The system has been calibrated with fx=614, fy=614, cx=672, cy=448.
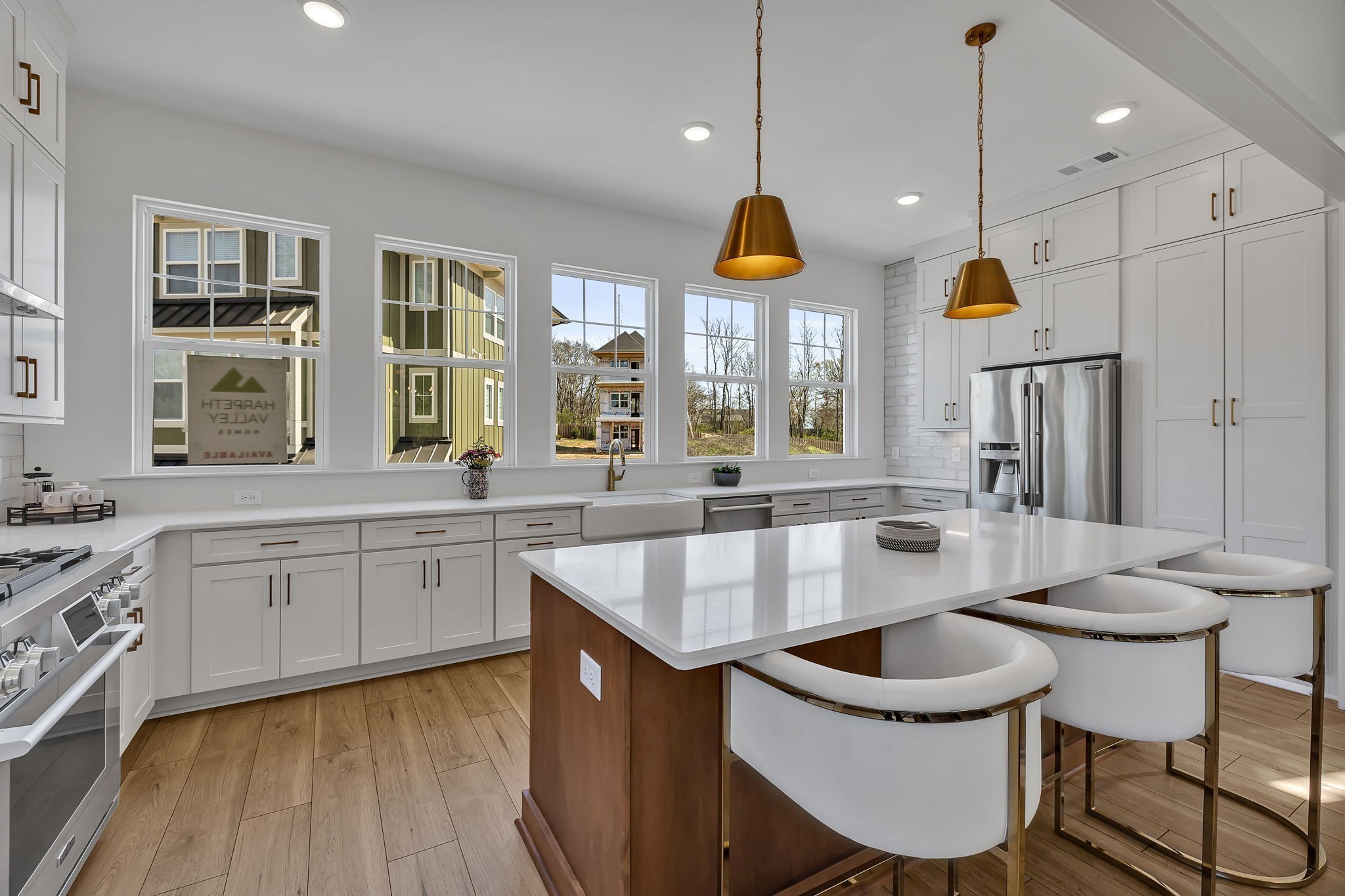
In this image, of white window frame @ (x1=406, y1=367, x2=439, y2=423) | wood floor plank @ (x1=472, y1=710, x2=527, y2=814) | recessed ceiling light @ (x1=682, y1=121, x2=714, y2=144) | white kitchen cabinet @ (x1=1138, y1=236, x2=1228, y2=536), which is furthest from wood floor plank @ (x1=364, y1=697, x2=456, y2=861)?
white kitchen cabinet @ (x1=1138, y1=236, x2=1228, y2=536)

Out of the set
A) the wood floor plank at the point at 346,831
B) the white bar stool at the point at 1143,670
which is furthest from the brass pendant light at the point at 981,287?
the wood floor plank at the point at 346,831

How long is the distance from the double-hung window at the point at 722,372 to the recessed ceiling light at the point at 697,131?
1.49 m

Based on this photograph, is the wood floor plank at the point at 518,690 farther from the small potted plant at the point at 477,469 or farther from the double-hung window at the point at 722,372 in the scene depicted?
the double-hung window at the point at 722,372

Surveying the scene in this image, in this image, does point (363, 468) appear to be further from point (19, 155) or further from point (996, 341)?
point (996, 341)

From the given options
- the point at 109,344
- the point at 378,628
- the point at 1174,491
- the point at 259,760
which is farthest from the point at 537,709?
the point at 1174,491

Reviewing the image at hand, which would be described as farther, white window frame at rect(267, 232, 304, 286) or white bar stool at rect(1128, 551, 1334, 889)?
white window frame at rect(267, 232, 304, 286)

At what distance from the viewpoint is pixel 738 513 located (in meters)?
4.21

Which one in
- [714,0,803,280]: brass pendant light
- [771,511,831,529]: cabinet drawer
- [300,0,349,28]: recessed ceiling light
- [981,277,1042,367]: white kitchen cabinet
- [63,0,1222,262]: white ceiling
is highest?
[63,0,1222,262]: white ceiling

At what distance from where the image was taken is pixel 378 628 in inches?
121

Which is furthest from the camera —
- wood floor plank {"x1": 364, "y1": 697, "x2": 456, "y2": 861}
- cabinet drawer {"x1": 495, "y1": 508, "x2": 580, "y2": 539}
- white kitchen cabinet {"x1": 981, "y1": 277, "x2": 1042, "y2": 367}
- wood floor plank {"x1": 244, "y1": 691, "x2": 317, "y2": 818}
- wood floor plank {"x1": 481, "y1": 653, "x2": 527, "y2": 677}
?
white kitchen cabinet {"x1": 981, "y1": 277, "x2": 1042, "y2": 367}

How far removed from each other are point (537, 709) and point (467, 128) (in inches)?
115

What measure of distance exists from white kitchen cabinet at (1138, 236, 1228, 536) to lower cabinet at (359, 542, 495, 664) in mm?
3775

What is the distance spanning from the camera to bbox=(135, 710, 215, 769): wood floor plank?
2.38 meters

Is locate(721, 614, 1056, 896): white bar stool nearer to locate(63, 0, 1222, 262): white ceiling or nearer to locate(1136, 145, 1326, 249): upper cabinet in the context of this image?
locate(63, 0, 1222, 262): white ceiling
